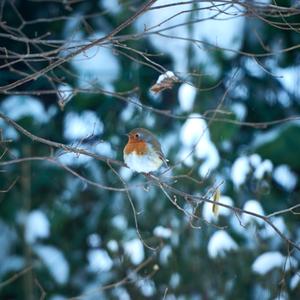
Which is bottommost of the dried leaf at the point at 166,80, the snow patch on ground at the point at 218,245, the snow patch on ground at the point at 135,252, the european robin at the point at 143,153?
the snow patch on ground at the point at 135,252

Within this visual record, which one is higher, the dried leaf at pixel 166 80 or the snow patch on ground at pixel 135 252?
the dried leaf at pixel 166 80

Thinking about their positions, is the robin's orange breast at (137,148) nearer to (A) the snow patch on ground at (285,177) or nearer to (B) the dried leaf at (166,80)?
(B) the dried leaf at (166,80)

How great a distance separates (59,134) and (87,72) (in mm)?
623

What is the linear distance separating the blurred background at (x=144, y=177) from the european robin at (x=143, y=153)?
1215 mm

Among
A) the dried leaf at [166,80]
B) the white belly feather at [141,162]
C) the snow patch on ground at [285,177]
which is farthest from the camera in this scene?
the snow patch on ground at [285,177]

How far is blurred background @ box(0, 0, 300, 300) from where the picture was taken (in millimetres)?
5406

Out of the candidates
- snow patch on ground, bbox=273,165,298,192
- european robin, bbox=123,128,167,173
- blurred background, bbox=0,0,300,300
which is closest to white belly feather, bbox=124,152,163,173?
european robin, bbox=123,128,167,173

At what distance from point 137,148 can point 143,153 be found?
1.5 inches

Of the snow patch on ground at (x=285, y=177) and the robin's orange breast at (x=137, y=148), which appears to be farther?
the snow patch on ground at (x=285, y=177)

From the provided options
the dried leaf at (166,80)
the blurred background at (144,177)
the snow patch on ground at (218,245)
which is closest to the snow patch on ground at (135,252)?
the blurred background at (144,177)

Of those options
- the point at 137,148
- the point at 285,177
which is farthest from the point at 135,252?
the point at 137,148

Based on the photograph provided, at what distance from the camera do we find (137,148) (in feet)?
12.6

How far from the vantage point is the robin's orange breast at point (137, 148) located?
151 inches

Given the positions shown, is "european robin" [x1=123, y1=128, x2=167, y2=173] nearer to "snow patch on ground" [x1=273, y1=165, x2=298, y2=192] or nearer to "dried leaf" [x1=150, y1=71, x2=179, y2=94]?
"dried leaf" [x1=150, y1=71, x2=179, y2=94]
